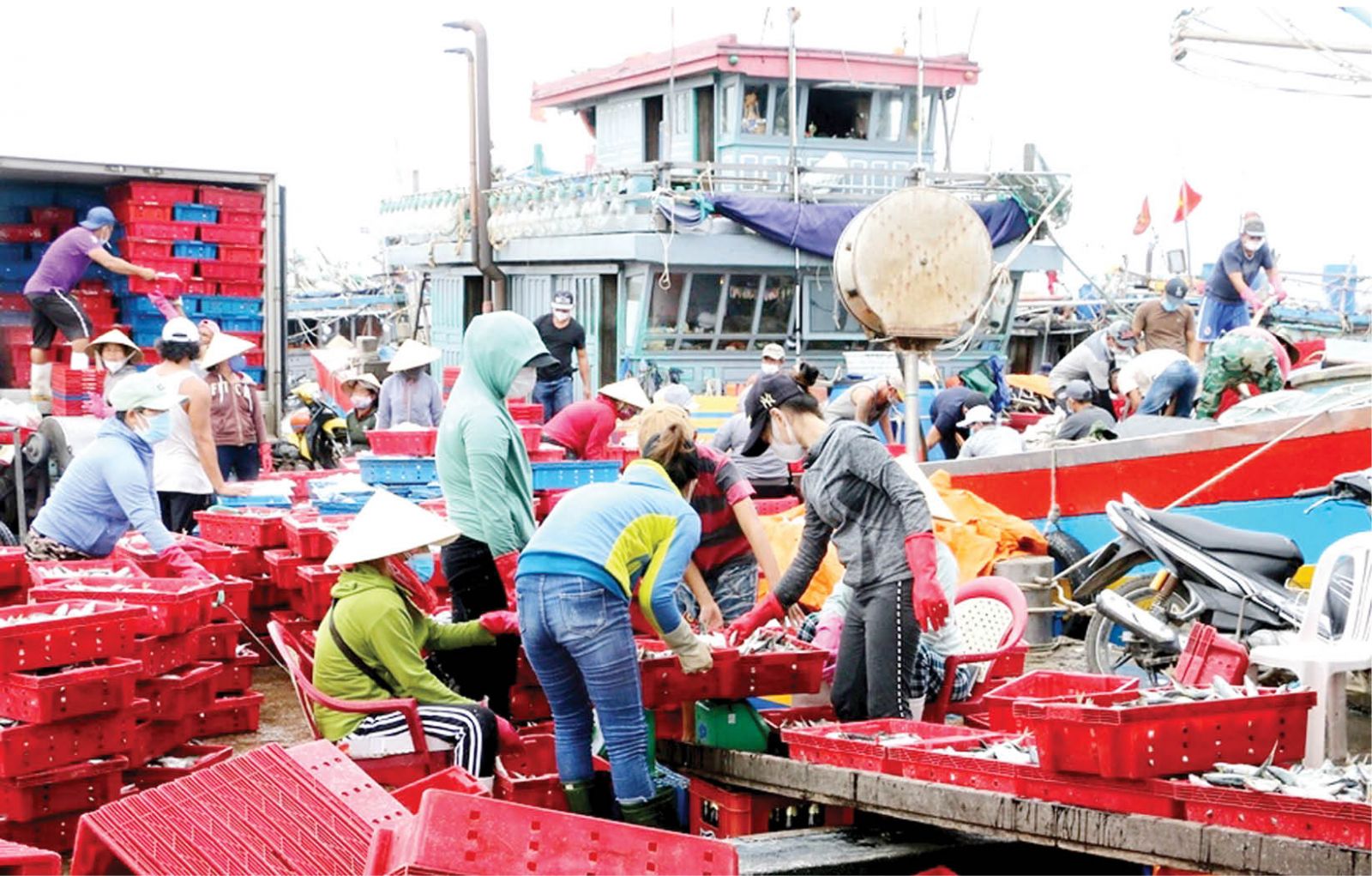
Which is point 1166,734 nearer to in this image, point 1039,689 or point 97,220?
point 1039,689

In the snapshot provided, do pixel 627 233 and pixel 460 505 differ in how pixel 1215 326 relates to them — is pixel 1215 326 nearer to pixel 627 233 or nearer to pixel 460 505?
pixel 627 233

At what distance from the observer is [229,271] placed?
14.8 meters

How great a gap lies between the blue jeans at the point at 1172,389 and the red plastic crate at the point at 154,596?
24.8 ft

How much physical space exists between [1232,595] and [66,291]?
10663mm

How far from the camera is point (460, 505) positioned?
6.46 meters

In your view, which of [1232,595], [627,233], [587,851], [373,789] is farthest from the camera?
[627,233]

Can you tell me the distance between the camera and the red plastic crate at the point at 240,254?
14.8m

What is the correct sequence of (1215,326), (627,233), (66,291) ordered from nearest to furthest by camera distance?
(66,291) < (1215,326) < (627,233)

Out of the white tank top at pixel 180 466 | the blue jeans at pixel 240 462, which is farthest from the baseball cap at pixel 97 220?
the white tank top at pixel 180 466

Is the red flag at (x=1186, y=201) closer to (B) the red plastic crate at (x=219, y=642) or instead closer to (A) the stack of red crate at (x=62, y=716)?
(B) the red plastic crate at (x=219, y=642)

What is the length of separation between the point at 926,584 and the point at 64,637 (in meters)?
3.18

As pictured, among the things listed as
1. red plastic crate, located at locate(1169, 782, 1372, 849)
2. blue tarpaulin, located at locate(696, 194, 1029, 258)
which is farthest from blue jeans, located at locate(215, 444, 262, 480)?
blue tarpaulin, located at locate(696, 194, 1029, 258)

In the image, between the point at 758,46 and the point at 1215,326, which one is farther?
the point at 758,46

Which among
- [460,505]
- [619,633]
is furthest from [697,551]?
[619,633]
